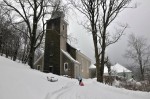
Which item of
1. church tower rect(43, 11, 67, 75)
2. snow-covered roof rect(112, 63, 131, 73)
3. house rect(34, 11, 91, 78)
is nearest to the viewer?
house rect(34, 11, 91, 78)

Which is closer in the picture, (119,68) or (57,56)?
(57,56)

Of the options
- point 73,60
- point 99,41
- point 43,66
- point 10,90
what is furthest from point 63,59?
point 10,90

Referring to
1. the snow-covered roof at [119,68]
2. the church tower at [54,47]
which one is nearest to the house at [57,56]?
the church tower at [54,47]

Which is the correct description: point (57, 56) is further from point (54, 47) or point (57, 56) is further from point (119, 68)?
point (119, 68)

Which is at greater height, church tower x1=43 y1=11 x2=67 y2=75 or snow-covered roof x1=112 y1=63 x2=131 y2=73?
church tower x1=43 y1=11 x2=67 y2=75

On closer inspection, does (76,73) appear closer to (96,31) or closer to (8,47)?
(8,47)

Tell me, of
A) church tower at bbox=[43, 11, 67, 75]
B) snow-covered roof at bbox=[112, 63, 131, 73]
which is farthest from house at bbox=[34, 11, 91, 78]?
snow-covered roof at bbox=[112, 63, 131, 73]

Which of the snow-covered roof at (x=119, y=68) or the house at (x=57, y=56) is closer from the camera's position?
the house at (x=57, y=56)

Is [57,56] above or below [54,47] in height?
below

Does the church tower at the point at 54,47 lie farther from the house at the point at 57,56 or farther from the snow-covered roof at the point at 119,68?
the snow-covered roof at the point at 119,68

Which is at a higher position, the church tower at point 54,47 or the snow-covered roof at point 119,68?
the church tower at point 54,47

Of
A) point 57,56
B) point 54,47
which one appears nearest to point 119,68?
point 57,56

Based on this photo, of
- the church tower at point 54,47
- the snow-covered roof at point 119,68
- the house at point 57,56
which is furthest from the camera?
the snow-covered roof at point 119,68

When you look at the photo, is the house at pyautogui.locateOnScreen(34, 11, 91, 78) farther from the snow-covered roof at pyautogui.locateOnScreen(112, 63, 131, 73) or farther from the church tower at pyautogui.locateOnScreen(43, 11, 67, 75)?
the snow-covered roof at pyautogui.locateOnScreen(112, 63, 131, 73)
